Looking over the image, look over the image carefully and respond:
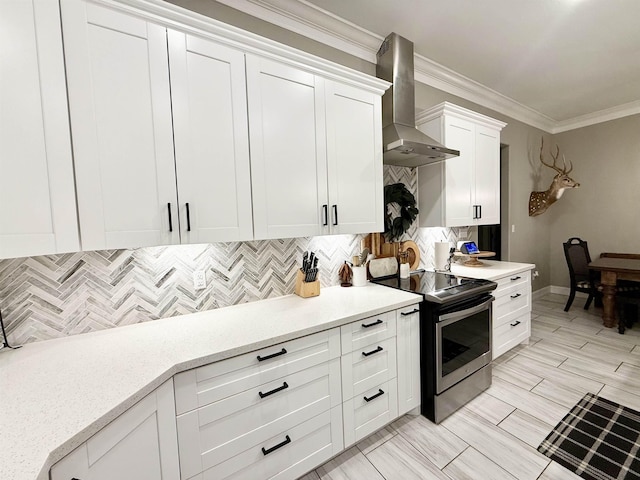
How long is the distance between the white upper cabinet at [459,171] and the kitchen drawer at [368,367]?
Result: 1.48 metres

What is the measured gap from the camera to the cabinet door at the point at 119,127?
1167 mm

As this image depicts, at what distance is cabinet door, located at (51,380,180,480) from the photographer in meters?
0.79

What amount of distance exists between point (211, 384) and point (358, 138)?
1787 mm

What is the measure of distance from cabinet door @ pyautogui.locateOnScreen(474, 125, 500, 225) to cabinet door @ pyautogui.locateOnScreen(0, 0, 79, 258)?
330 cm

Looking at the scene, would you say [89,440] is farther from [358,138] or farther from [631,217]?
[631,217]

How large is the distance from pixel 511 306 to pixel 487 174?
1.45 m

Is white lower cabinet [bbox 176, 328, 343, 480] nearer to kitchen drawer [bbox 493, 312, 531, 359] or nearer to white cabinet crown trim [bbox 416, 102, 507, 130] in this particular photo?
kitchen drawer [bbox 493, 312, 531, 359]

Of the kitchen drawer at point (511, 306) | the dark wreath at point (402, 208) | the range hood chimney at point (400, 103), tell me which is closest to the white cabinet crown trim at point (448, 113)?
the range hood chimney at point (400, 103)

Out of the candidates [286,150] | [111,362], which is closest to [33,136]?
[111,362]

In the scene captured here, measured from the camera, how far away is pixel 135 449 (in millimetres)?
968

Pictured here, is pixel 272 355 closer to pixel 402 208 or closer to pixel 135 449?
pixel 135 449

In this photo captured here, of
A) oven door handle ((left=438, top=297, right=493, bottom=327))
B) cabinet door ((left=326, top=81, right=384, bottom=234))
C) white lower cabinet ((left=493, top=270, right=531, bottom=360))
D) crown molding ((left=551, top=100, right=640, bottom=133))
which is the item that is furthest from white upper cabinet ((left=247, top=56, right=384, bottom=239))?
crown molding ((left=551, top=100, right=640, bottom=133))

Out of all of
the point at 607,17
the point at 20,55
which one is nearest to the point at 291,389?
the point at 20,55

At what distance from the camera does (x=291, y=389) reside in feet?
4.61
